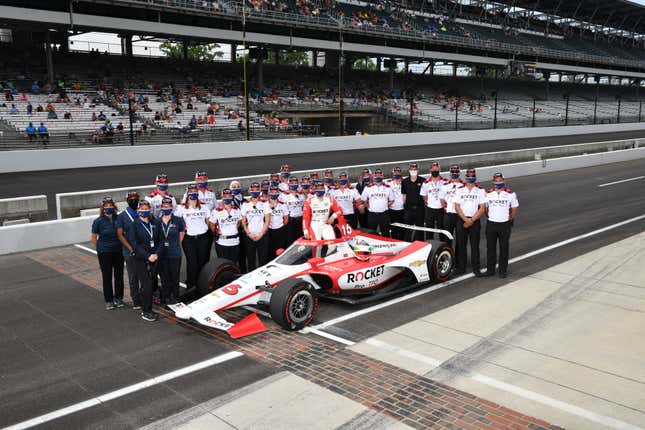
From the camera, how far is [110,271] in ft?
28.8

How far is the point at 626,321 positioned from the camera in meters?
7.99

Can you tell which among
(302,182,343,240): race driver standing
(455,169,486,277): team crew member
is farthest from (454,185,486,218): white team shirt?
(302,182,343,240): race driver standing

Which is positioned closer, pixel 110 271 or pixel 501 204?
pixel 110 271

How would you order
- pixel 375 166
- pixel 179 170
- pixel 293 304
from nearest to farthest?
1. pixel 293 304
2. pixel 375 166
3. pixel 179 170

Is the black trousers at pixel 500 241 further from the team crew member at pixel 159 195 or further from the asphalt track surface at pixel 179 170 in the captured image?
the asphalt track surface at pixel 179 170

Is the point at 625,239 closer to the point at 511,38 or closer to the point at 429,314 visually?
the point at 429,314

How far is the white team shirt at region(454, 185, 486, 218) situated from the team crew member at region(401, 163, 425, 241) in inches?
59.6

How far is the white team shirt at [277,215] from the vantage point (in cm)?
1030

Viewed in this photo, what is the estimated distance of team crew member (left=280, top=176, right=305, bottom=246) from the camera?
10906 millimetres

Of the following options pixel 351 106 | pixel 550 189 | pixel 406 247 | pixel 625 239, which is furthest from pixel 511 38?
pixel 406 247

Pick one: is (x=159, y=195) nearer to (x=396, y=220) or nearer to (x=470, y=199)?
(x=396, y=220)

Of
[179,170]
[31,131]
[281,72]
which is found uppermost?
[281,72]

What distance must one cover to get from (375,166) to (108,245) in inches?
612

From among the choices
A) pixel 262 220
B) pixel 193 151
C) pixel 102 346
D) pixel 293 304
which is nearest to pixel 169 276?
pixel 102 346
